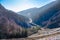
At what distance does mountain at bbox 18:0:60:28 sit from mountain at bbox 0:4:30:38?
15.0 inches

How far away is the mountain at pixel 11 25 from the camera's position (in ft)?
15.9

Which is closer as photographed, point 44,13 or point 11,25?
point 11,25

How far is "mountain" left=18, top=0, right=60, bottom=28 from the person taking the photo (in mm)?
5363

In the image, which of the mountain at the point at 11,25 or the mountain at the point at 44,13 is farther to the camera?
the mountain at the point at 44,13

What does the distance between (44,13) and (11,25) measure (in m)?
1.13

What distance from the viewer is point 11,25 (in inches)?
197

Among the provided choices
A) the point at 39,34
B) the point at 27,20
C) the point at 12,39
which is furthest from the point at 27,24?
the point at 12,39

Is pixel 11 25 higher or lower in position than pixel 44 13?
lower

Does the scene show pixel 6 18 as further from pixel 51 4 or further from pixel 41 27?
pixel 51 4

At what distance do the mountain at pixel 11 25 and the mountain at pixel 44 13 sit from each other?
0.38 metres

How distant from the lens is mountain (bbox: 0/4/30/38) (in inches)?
190

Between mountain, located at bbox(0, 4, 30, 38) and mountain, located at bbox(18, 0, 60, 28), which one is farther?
mountain, located at bbox(18, 0, 60, 28)

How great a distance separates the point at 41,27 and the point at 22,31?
65 cm

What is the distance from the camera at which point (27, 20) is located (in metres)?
5.52
